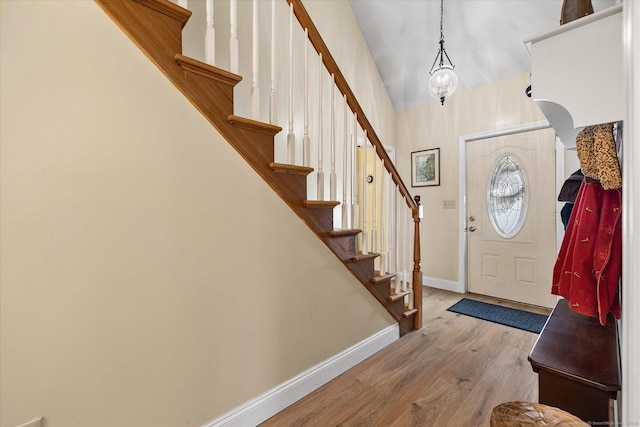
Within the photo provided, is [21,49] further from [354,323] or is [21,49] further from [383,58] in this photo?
[383,58]

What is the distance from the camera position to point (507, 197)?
3.28 meters

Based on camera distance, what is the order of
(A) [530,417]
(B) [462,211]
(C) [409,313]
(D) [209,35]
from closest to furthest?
(A) [530,417] < (D) [209,35] < (C) [409,313] < (B) [462,211]

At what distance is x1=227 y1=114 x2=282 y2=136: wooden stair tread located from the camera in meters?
1.27

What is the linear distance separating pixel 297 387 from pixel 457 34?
3.70 meters

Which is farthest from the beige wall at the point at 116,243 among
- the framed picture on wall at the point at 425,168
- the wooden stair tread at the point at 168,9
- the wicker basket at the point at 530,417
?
the framed picture on wall at the point at 425,168

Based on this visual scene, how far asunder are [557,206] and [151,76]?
142 inches

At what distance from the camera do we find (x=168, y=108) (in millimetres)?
1124

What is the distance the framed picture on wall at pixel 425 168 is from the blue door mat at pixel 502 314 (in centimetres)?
158

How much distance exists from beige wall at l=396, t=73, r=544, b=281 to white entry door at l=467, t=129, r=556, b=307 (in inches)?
7.1

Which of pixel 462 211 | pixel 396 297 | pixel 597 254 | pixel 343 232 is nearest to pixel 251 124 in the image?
pixel 343 232

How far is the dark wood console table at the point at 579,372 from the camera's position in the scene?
0.93 meters

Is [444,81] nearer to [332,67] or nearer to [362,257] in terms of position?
[332,67]

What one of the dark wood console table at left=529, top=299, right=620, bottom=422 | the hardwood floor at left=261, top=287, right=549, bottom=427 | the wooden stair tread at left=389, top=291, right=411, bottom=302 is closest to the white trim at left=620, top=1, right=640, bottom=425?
the dark wood console table at left=529, top=299, right=620, bottom=422

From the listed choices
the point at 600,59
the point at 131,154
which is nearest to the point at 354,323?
the point at 131,154
